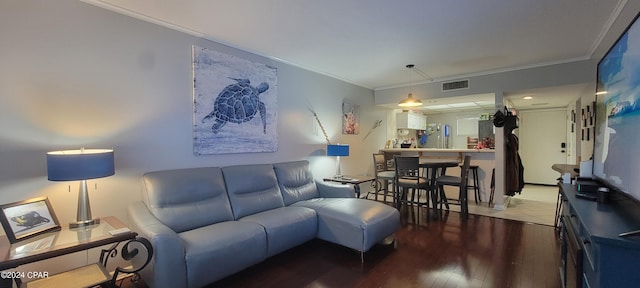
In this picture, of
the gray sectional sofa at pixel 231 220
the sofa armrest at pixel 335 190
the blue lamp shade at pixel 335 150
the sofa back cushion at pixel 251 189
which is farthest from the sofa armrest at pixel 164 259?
the blue lamp shade at pixel 335 150

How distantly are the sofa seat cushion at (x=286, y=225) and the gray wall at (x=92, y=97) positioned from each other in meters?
0.93

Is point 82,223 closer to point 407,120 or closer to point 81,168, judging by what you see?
point 81,168

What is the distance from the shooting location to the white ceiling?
2.42 metres

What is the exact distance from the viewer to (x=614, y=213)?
5.35 feet

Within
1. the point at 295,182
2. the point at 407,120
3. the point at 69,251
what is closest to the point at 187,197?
the point at 69,251

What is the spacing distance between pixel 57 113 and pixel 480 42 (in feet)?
14.0

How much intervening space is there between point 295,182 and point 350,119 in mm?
2136

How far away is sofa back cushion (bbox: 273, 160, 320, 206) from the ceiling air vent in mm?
3063

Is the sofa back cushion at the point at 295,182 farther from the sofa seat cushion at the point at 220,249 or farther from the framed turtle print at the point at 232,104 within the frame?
the sofa seat cushion at the point at 220,249

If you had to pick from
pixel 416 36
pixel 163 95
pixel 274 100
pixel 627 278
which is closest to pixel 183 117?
pixel 163 95

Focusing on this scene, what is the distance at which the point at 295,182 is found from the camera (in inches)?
147

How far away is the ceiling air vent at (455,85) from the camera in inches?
194

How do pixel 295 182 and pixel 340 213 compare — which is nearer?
pixel 340 213

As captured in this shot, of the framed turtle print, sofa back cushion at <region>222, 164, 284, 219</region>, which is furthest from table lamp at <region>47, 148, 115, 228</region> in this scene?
sofa back cushion at <region>222, 164, 284, 219</region>
